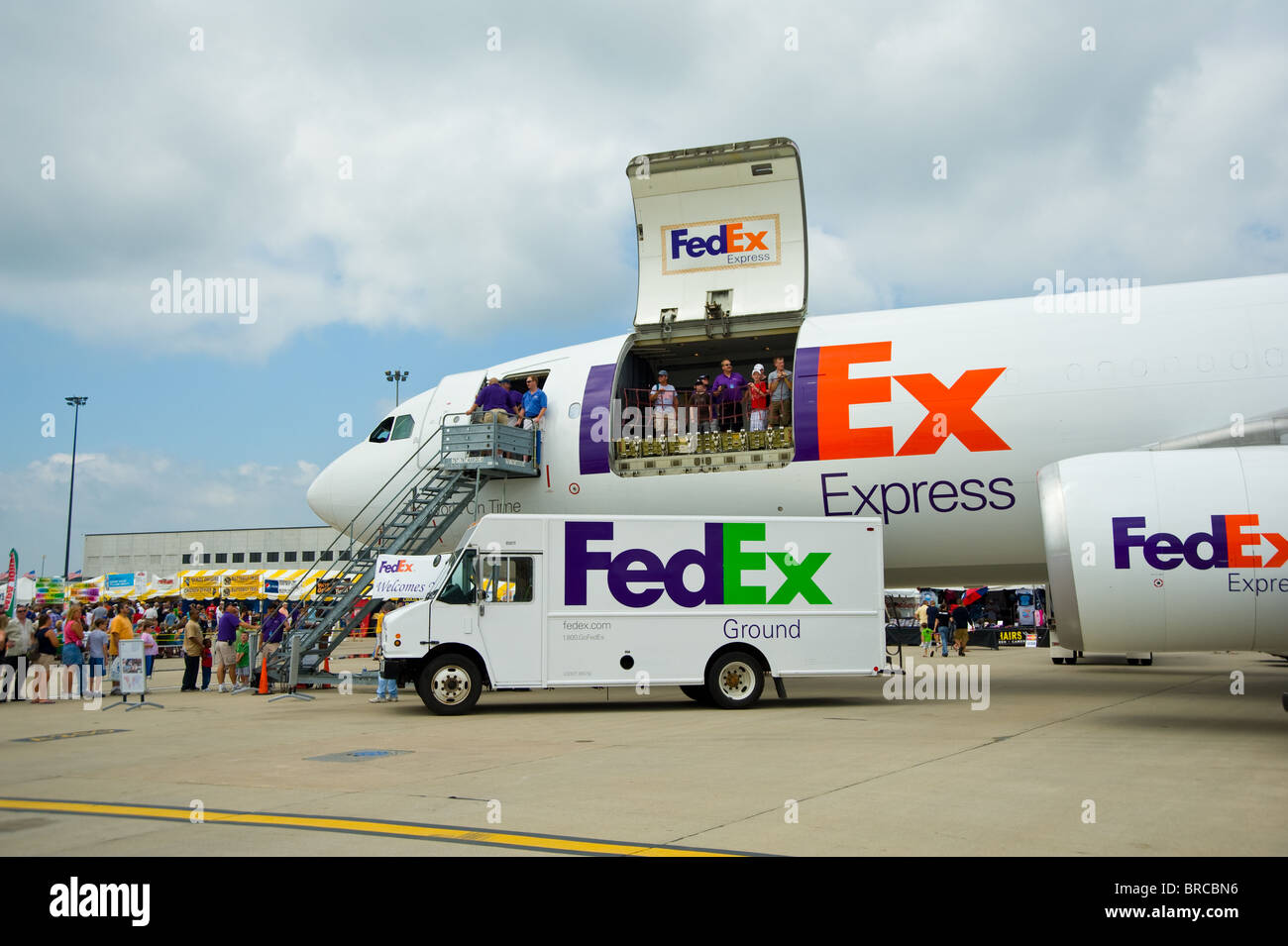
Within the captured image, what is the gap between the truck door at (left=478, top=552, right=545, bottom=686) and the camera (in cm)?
1470

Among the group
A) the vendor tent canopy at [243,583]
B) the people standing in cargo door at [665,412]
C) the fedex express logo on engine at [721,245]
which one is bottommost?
the vendor tent canopy at [243,583]

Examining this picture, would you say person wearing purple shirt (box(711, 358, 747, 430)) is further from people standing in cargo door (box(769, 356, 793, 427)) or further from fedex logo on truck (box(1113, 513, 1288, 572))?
fedex logo on truck (box(1113, 513, 1288, 572))

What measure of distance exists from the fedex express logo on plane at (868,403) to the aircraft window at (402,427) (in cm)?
844

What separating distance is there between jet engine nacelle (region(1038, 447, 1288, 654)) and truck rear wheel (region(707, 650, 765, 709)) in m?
4.73

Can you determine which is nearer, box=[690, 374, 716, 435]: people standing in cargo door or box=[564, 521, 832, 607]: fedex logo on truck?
box=[564, 521, 832, 607]: fedex logo on truck

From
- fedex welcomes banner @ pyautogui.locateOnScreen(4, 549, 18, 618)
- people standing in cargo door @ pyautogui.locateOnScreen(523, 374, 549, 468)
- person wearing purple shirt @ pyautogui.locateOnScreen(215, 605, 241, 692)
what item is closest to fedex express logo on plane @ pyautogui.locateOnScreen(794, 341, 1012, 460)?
people standing in cargo door @ pyautogui.locateOnScreen(523, 374, 549, 468)

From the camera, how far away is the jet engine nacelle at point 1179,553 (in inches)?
448

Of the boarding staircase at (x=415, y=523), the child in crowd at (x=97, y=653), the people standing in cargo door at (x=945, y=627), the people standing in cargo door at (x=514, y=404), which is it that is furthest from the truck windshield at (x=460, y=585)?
the people standing in cargo door at (x=945, y=627)

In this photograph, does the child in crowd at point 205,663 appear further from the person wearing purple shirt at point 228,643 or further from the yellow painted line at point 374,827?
the yellow painted line at point 374,827

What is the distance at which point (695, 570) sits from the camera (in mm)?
15266

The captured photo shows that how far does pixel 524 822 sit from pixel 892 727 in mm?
7112

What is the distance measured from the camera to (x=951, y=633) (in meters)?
36.1

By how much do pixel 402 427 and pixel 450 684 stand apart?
25.4 feet
